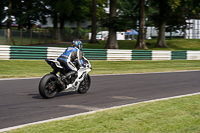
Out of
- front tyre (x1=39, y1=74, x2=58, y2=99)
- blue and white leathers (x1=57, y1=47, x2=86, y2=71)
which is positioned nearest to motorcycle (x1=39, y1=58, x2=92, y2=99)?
front tyre (x1=39, y1=74, x2=58, y2=99)

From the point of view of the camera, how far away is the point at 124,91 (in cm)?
1047

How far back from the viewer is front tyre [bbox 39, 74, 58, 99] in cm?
826

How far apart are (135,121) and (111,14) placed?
2750cm

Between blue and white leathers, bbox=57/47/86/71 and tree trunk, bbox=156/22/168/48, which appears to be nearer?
blue and white leathers, bbox=57/47/86/71

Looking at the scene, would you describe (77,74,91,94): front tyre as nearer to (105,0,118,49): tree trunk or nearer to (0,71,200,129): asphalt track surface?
(0,71,200,129): asphalt track surface

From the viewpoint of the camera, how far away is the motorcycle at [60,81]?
330 inches

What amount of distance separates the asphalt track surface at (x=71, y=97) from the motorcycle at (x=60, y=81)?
0.22m

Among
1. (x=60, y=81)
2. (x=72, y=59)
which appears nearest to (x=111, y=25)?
(x=72, y=59)

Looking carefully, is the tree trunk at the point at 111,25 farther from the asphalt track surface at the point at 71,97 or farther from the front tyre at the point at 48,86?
the front tyre at the point at 48,86

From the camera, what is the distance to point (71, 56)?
9047 millimetres

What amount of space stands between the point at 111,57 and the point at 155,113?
17.8 meters

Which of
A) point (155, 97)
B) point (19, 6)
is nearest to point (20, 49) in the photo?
point (155, 97)

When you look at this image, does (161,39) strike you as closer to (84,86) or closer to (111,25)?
(111,25)

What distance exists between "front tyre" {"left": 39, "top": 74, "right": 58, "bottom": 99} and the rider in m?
0.50
